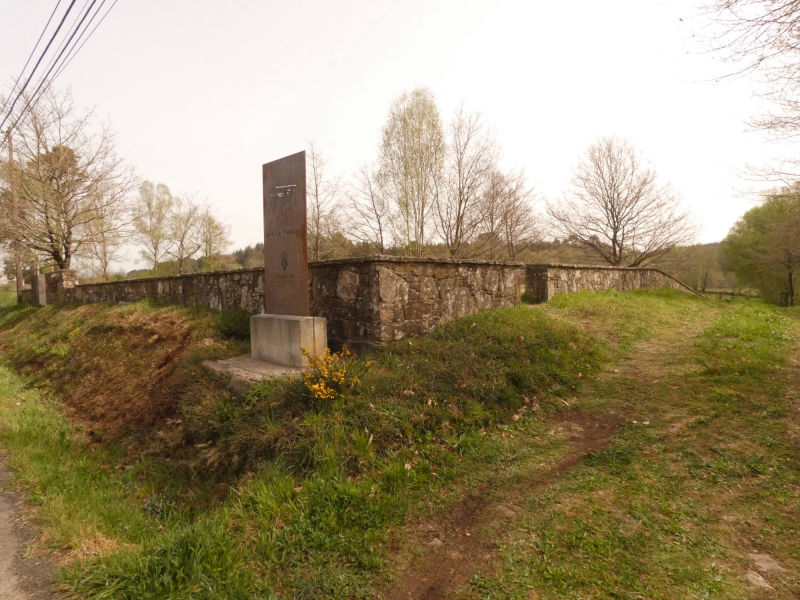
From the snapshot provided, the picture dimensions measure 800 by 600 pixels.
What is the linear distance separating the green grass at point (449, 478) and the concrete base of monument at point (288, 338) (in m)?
0.66

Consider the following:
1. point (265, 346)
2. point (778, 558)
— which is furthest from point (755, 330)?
point (265, 346)

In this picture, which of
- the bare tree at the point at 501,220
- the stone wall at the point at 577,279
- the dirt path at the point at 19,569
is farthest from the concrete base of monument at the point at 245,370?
the bare tree at the point at 501,220

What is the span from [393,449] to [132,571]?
183 centimetres

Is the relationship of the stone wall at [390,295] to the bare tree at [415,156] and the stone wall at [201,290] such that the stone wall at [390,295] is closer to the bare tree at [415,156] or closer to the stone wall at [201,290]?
the stone wall at [201,290]

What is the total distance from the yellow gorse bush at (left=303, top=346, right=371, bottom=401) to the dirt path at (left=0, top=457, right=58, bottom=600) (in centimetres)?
203

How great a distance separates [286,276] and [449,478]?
3326mm

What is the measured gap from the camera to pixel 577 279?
31.6 feet

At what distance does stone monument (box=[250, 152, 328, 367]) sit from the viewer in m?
4.60

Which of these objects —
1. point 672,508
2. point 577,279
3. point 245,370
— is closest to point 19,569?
point 245,370

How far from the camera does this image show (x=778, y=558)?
2004 mm

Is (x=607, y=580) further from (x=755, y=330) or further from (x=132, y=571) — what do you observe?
(x=755, y=330)

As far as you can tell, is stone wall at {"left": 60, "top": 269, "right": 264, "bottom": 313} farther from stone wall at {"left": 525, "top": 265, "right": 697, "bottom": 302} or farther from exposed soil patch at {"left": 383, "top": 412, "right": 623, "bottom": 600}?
stone wall at {"left": 525, "top": 265, "right": 697, "bottom": 302}

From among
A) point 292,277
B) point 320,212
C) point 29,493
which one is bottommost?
point 29,493

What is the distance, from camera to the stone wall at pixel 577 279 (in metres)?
8.64
